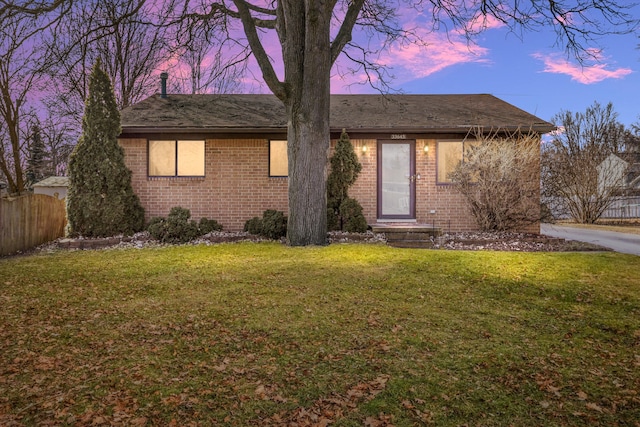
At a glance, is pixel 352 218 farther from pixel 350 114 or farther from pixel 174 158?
pixel 174 158

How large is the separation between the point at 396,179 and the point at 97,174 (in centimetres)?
799

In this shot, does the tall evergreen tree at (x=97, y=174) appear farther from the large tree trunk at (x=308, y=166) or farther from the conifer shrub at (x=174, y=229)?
the large tree trunk at (x=308, y=166)

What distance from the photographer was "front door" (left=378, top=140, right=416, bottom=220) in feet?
42.0

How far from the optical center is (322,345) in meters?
3.93

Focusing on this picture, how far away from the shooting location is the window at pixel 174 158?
12.7 metres

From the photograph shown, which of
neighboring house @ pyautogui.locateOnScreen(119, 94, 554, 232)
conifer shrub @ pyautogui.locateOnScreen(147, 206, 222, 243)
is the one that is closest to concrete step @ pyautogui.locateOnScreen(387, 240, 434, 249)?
neighboring house @ pyautogui.locateOnScreen(119, 94, 554, 232)

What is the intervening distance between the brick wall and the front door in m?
0.28

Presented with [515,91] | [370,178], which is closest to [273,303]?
[370,178]

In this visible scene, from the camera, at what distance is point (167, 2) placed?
10.7 metres

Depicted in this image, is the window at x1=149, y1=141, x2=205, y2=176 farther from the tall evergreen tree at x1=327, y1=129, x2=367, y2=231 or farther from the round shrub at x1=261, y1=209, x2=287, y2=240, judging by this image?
the tall evergreen tree at x1=327, y1=129, x2=367, y2=231

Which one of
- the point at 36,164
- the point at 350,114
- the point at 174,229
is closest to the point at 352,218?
the point at 350,114

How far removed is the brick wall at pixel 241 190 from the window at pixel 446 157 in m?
0.31

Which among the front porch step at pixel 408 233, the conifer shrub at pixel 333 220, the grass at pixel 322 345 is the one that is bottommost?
the grass at pixel 322 345

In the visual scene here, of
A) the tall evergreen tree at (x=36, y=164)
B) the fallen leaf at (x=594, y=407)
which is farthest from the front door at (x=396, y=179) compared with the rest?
the tall evergreen tree at (x=36, y=164)
